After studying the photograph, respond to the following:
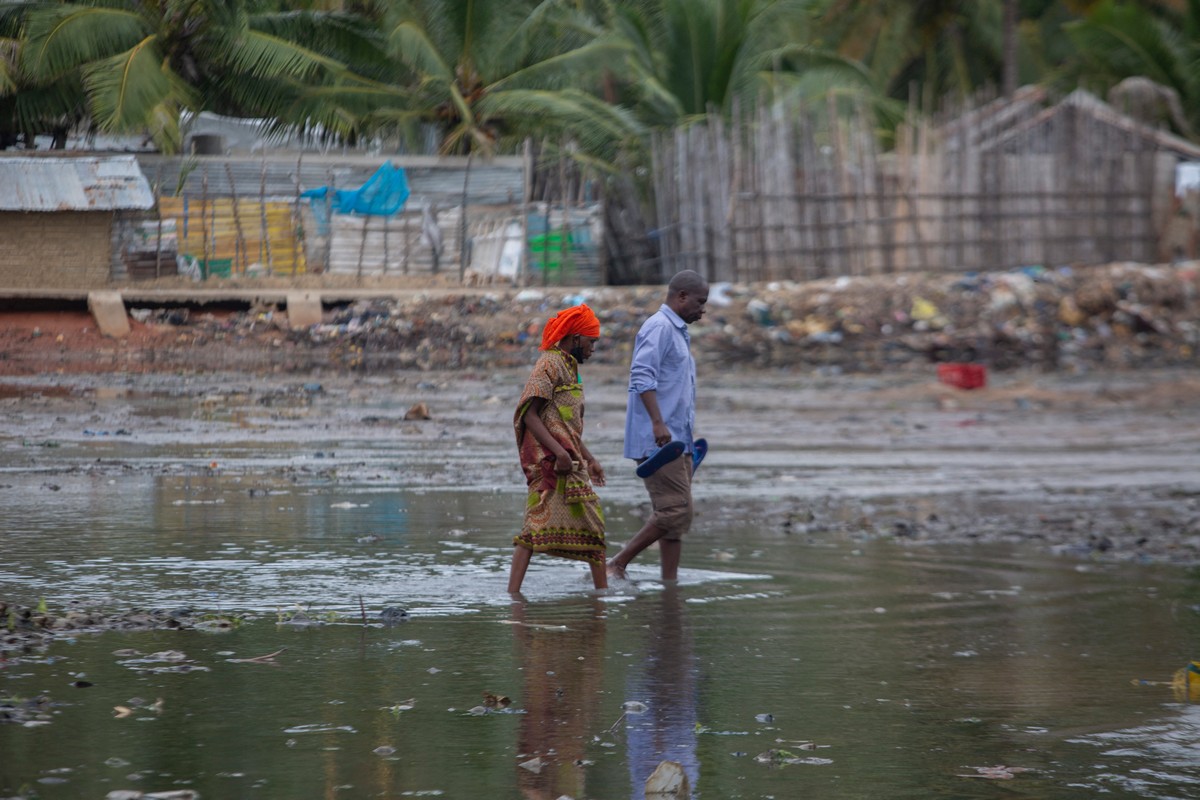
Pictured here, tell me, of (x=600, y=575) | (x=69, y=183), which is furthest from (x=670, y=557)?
(x=69, y=183)

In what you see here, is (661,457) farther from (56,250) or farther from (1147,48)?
(1147,48)

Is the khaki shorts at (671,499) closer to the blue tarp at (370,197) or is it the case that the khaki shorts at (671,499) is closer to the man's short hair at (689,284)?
the man's short hair at (689,284)

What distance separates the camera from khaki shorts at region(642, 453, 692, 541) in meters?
6.95

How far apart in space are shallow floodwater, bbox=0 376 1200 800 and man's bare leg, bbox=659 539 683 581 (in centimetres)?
12

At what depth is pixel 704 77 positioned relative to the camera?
86.9 feet

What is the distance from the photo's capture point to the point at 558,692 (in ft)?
16.1

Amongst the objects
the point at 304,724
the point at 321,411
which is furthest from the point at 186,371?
the point at 304,724

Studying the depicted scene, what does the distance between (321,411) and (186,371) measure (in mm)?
4427

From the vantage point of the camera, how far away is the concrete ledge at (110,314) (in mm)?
21047

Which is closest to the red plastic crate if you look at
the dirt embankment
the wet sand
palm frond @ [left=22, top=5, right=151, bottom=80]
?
the wet sand

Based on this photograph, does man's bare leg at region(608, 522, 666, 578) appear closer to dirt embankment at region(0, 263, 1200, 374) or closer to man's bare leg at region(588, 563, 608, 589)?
man's bare leg at region(588, 563, 608, 589)

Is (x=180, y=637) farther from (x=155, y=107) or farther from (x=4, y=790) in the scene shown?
(x=155, y=107)

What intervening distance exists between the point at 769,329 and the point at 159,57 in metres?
10.5

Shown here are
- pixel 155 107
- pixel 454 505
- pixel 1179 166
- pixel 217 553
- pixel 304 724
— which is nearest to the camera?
pixel 304 724
